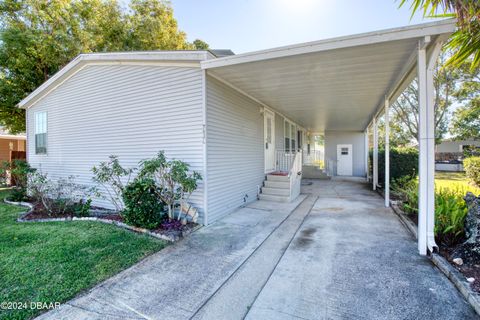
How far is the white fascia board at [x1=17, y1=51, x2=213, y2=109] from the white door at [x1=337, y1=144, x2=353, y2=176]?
12.7 meters

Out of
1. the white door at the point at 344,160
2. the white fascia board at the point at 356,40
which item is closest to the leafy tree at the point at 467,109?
the white door at the point at 344,160

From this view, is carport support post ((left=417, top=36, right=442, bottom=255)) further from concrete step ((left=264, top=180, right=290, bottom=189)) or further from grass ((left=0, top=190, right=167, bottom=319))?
grass ((left=0, top=190, right=167, bottom=319))

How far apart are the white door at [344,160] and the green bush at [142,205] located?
13.3 metres

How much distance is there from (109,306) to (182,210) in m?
2.65

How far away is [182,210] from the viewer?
4883mm

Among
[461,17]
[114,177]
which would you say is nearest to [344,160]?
[461,17]

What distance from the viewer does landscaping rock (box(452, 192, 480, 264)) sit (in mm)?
2838

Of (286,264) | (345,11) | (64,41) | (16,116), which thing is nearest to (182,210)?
(286,264)

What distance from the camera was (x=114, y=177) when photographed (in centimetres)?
593

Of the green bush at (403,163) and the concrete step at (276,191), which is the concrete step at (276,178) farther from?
the green bush at (403,163)

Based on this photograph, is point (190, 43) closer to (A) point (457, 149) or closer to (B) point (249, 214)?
(B) point (249, 214)

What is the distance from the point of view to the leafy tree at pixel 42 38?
8.96 metres

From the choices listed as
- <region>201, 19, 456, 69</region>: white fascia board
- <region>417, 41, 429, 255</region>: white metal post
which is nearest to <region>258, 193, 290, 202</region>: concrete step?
<region>417, 41, 429, 255</region>: white metal post

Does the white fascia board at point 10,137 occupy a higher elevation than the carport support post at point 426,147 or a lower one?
higher
